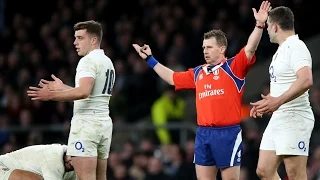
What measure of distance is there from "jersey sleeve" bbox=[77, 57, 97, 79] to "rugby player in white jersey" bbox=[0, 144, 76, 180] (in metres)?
1.01

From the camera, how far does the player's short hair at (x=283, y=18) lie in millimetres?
9781

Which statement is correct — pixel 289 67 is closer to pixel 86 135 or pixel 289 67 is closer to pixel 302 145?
pixel 302 145

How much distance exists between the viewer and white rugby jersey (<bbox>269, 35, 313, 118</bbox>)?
9461 mm

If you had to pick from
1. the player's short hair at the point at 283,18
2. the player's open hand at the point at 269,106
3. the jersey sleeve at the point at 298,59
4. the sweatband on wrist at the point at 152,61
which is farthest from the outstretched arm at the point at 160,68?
the player's open hand at the point at 269,106

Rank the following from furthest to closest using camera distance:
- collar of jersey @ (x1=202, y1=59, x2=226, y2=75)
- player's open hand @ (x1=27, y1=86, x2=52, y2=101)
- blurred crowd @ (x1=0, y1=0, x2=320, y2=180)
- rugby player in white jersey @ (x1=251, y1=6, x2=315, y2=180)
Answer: blurred crowd @ (x1=0, y1=0, x2=320, y2=180) < collar of jersey @ (x1=202, y1=59, x2=226, y2=75) < rugby player in white jersey @ (x1=251, y1=6, x2=315, y2=180) < player's open hand @ (x1=27, y1=86, x2=52, y2=101)

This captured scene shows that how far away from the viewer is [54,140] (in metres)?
16.5

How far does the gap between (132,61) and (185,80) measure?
27.2ft

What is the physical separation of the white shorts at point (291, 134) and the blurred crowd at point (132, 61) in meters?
4.05

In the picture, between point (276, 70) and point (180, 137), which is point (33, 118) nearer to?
point (180, 137)

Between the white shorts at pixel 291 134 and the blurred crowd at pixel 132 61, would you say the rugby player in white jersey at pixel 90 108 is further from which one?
the blurred crowd at pixel 132 61

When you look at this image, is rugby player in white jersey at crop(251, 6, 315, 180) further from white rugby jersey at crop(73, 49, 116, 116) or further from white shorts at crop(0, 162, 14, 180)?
white shorts at crop(0, 162, 14, 180)

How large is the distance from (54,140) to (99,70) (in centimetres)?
671

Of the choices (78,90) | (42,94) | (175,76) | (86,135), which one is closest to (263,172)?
(175,76)

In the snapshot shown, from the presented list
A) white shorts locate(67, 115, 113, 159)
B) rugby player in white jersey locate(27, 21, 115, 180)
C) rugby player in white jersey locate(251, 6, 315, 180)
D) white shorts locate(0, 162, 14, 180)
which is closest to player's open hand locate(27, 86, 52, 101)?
rugby player in white jersey locate(27, 21, 115, 180)
